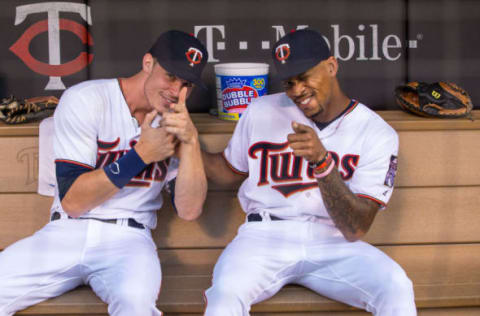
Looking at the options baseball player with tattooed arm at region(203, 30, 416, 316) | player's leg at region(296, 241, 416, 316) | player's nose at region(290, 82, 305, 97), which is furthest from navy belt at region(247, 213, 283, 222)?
player's nose at region(290, 82, 305, 97)

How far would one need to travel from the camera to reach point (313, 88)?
182 cm

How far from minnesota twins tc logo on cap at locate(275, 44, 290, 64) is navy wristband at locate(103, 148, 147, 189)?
0.48 m

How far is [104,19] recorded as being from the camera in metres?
2.39

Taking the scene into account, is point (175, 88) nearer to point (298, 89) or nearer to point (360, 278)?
point (298, 89)

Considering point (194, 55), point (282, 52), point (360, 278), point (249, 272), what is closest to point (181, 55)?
point (194, 55)

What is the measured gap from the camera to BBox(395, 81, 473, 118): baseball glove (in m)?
2.17

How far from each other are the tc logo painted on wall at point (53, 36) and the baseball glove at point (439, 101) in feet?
3.87

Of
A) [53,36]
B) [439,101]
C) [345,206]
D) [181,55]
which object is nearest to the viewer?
[345,206]

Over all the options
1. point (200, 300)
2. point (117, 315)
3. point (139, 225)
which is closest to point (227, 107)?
point (139, 225)

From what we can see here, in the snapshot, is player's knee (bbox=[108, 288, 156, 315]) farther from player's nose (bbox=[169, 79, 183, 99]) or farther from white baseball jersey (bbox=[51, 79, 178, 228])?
player's nose (bbox=[169, 79, 183, 99])

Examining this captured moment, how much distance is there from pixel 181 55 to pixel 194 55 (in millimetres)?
38

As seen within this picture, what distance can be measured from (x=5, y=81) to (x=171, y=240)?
0.89 meters

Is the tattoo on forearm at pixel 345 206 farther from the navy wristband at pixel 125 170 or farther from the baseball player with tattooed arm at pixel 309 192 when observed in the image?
the navy wristband at pixel 125 170

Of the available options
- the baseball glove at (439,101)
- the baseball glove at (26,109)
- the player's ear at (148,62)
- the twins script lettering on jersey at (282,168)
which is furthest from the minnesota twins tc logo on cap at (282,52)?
the baseball glove at (26,109)
